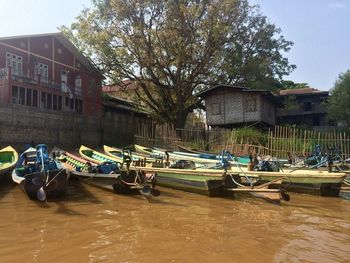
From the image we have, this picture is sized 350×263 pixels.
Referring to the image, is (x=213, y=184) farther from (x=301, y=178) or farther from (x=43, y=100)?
(x=43, y=100)

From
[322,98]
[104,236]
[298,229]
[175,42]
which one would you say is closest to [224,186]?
[298,229]

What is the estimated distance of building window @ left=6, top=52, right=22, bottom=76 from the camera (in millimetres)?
26266

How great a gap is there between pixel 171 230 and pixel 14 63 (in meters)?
22.6

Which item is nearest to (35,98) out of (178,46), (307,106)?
(178,46)

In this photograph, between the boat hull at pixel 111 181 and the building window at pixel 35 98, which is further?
the building window at pixel 35 98

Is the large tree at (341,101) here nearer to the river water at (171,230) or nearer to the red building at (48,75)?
the red building at (48,75)

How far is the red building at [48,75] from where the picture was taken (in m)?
26.0

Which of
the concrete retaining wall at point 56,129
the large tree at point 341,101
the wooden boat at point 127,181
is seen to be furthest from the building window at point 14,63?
the large tree at point 341,101

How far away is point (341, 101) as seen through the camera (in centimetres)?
3147

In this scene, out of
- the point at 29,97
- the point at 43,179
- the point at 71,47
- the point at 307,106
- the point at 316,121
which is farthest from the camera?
the point at 316,121

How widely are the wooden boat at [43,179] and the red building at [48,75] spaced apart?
603 inches

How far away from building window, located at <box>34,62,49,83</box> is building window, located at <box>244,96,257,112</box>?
14183mm

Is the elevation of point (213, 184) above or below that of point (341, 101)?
below

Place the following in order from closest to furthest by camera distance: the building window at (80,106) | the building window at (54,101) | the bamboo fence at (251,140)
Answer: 1. the bamboo fence at (251,140)
2. the building window at (54,101)
3. the building window at (80,106)
